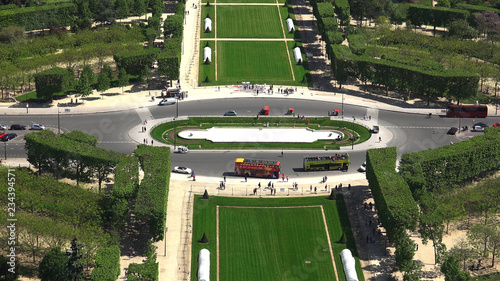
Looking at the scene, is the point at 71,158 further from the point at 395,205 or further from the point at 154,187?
the point at 395,205

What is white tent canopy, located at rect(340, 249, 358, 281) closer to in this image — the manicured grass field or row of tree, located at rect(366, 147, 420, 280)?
the manicured grass field

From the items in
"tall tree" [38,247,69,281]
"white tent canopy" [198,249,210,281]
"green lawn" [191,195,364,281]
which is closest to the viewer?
"tall tree" [38,247,69,281]

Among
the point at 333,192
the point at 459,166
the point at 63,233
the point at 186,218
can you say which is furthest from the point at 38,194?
the point at 459,166

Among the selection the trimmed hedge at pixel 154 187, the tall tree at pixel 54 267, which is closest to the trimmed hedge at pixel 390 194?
the trimmed hedge at pixel 154 187

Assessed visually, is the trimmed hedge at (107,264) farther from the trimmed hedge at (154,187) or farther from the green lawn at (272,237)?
the green lawn at (272,237)

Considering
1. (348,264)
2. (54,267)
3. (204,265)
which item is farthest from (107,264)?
(348,264)

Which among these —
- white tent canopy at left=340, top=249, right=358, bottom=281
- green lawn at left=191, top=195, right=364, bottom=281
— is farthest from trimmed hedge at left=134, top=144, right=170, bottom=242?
white tent canopy at left=340, top=249, right=358, bottom=281

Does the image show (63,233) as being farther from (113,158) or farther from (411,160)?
(411,160)
